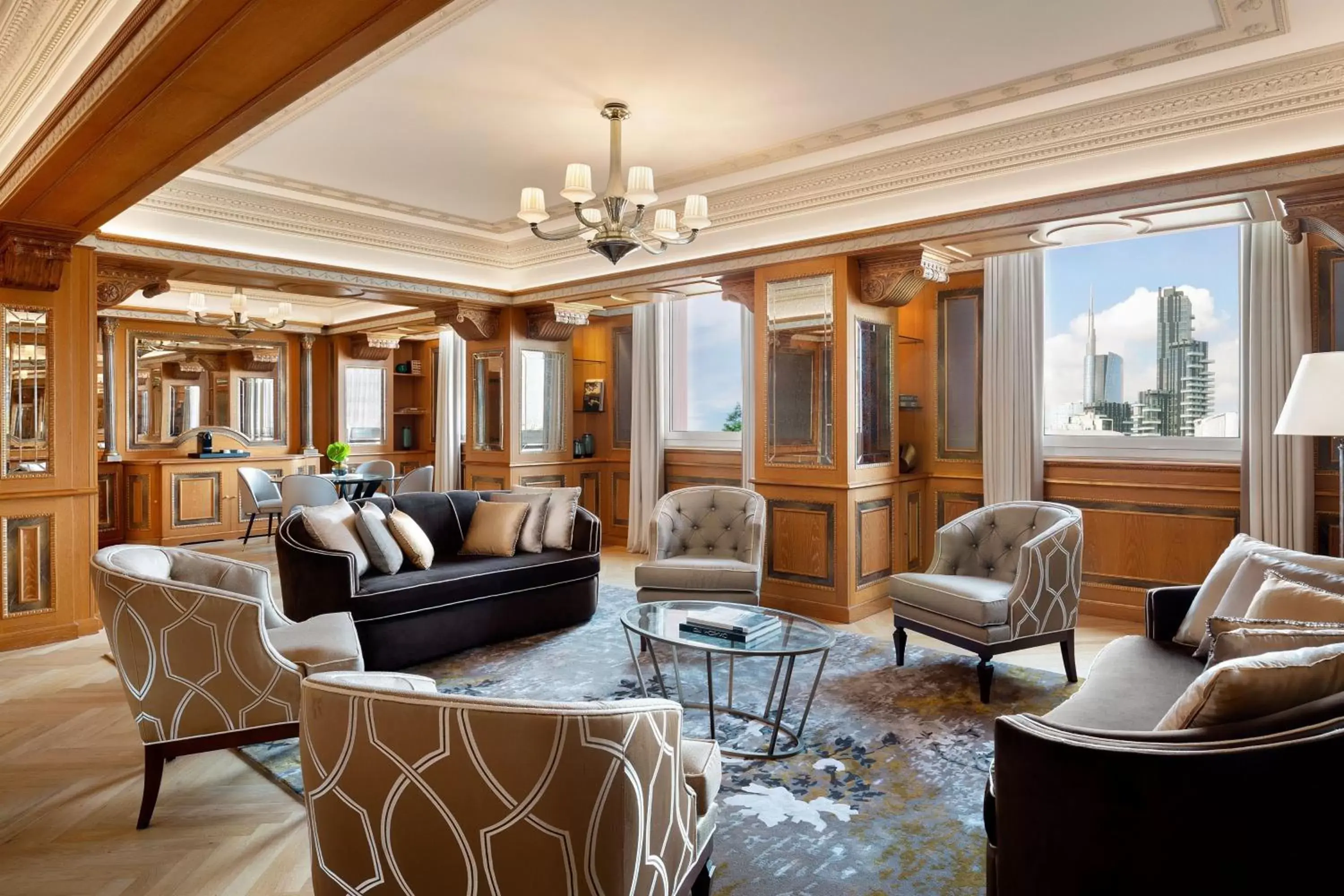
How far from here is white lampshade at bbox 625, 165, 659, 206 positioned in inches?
139

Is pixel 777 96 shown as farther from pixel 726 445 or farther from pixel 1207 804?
pixel 726 445

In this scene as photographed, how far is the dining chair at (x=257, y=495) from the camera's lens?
8.27 meters

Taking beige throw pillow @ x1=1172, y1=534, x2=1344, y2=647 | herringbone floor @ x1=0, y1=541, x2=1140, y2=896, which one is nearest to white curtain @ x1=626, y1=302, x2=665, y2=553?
herringbone floor @ x1=0, y1=541, x2=1140, y2=896

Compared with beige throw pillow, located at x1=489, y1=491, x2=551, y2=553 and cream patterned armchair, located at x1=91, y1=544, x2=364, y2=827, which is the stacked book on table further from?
beige throw pillow, located at x1=489, y1=491, x2=551, y2=553

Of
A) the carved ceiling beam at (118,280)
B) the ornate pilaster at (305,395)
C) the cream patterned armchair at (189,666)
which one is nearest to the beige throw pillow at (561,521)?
the cream patterned armchair at (189,666)

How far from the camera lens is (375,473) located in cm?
936

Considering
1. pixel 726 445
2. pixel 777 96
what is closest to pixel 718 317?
pixel 726 445

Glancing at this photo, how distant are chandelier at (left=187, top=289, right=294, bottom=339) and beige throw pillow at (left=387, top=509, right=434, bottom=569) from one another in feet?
12.1

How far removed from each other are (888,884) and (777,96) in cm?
331

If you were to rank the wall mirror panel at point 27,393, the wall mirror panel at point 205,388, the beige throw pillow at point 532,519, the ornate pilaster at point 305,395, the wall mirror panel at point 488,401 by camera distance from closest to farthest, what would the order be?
the wall mirror panel at point 27,393 < the beige throw pillow at point 532,519 < the wall mirror panel at point 488,401 < the wall mirror panel at point 205,388 < the ornate pilaster at point 305,395

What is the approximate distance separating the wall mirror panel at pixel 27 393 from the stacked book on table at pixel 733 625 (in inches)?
156

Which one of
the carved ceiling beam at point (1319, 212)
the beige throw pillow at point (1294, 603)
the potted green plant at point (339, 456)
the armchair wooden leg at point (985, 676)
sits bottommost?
the armchair wooden leg at point (985, 676)

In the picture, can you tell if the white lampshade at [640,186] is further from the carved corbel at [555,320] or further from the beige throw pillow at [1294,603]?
the carved corbel at [555,320]

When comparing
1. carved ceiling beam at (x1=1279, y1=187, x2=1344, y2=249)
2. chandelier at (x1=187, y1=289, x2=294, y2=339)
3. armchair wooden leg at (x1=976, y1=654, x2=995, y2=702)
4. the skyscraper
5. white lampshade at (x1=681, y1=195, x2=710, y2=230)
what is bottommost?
armchair wooden leg at (x1=976, y1=654, x2=995, y2=702)
